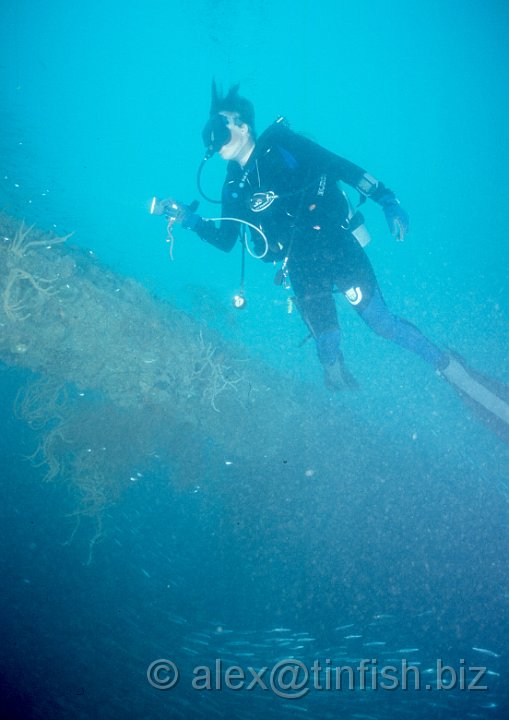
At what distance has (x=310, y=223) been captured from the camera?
427 centimetres

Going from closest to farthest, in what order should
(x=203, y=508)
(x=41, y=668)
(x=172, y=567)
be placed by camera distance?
(x=41, y=668), (x=172, y=567), (x=203, y=508)

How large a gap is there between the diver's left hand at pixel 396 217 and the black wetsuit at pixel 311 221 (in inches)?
5.7

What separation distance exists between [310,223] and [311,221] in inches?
1.1

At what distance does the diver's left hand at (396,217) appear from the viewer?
4.21 meters

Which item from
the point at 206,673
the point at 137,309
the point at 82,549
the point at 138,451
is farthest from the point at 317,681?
the point at 137,309

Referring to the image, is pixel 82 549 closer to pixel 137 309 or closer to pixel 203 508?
pixel 203 508

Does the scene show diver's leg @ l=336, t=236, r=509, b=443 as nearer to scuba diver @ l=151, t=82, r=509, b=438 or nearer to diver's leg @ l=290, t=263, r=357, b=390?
scuba diver @ l=151, t=82, r=509, b=438

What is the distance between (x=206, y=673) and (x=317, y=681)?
110 cm

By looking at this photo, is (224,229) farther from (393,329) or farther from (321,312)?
(393,329)

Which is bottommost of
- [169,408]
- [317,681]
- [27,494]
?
[317,681]

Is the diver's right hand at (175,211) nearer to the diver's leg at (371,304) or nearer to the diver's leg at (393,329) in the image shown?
the diver's leg at (371,304)

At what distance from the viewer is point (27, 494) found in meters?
5.06

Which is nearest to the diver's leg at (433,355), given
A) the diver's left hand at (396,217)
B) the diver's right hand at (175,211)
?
the diver's left hand at (396,217)

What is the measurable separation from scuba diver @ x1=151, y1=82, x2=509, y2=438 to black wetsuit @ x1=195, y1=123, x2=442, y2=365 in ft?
0.04
